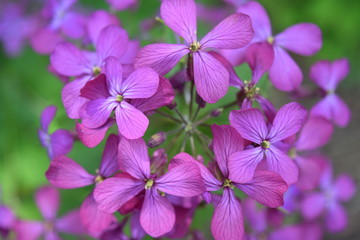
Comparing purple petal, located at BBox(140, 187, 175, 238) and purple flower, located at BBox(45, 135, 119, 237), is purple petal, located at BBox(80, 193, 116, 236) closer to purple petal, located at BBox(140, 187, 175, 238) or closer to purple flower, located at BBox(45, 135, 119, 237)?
purple flower, located at BBox(45, 135, 119, 237)

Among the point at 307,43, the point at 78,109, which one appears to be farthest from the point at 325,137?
the point at 78,109

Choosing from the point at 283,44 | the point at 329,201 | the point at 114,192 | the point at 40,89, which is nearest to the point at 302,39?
the point at 283,44

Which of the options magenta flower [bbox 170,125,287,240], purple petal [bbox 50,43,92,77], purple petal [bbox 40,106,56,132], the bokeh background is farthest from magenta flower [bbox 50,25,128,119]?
the bokeh background

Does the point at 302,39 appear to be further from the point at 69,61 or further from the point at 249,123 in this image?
the point at 69,61

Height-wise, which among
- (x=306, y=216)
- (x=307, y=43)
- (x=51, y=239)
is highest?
(x=307, y=43)

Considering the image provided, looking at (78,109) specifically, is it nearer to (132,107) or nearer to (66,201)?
(132,107)
